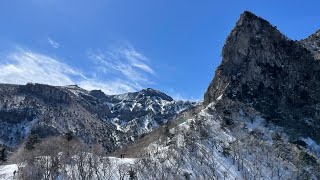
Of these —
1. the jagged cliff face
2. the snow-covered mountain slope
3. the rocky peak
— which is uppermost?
the rocky peak

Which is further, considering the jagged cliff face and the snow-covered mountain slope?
the jagged cliff face

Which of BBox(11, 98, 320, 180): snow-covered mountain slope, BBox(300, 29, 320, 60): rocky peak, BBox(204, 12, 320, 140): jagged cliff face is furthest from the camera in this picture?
BBox(300, 29, 320, 60): rocky peak

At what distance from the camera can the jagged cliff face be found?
146250 mm

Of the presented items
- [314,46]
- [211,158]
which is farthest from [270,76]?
[211,158]

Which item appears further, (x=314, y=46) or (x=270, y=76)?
(x=314, y=46)

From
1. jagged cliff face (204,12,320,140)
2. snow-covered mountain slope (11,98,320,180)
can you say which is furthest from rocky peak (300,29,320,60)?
snow-covered mountain slope (11,98,320,180)

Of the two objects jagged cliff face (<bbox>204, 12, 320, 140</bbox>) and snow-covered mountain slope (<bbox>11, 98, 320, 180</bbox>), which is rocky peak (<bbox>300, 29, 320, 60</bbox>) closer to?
jagged cliff face (<bbox>204, 12, 320, 140</bbox>)

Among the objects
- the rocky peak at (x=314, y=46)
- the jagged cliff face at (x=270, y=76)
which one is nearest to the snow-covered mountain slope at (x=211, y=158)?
the jagged cliff face at (x=270, y=76)

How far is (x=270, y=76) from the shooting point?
15725 centimetres

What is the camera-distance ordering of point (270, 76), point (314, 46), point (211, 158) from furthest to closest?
point (314, 46)
point (270, 76)
point (211, 158)

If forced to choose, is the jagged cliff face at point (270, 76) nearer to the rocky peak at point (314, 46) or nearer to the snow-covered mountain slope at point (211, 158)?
the rocky peak at point (314, 46)

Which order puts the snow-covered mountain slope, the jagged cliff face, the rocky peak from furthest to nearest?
the rocky peak → the jagged cliff face → the snow-covered mountain slope

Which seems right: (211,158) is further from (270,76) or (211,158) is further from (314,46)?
(314,46)

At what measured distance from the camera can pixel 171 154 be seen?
11588cm
